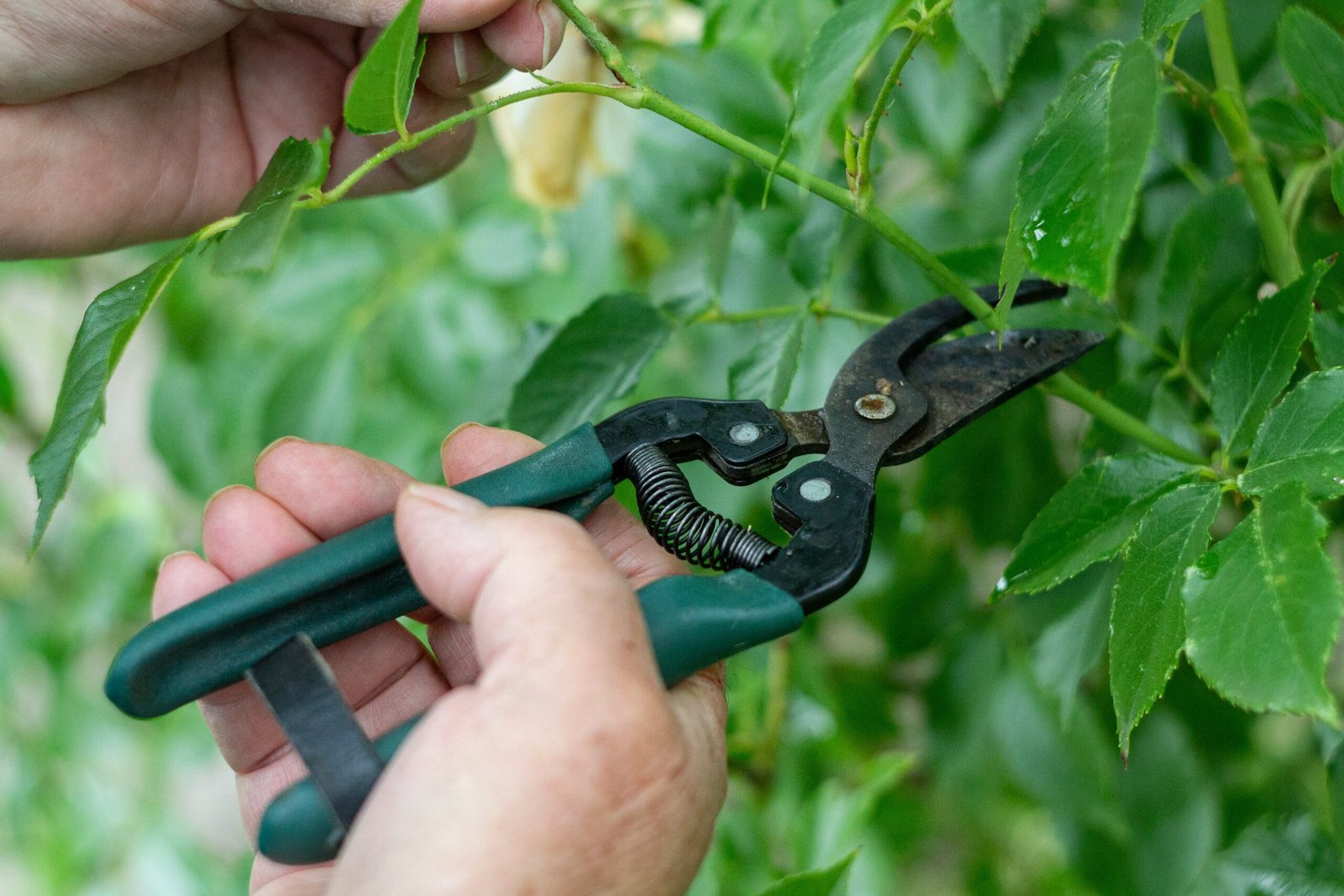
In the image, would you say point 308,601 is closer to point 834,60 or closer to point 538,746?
point 538,746

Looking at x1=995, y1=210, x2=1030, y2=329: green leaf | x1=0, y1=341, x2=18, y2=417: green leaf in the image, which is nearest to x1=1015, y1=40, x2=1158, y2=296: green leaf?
x1=995, y1=210, x2=1030, y2=329: green leaf

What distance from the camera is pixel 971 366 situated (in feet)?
1.47

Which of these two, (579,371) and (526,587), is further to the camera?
(579,371)

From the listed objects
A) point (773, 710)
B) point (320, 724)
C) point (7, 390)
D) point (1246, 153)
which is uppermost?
point (1246, 153)

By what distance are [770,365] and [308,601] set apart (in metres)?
0.20

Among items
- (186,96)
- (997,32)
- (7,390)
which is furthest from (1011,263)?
(7,390)

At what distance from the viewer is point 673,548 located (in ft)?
1.31

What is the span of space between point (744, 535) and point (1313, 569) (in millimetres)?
171

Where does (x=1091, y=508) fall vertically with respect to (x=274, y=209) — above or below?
below

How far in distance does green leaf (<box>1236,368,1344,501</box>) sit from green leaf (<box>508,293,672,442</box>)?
238 millimetres

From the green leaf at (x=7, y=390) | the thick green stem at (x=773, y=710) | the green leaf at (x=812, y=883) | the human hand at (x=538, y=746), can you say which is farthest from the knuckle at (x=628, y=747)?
the green leaf at (x=7, y=390)

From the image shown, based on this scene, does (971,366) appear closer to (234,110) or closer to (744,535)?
(744,535)

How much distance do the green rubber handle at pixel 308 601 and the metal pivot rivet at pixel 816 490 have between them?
0.07 metres

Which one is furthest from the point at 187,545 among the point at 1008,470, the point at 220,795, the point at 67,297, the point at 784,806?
the point at 220,795
